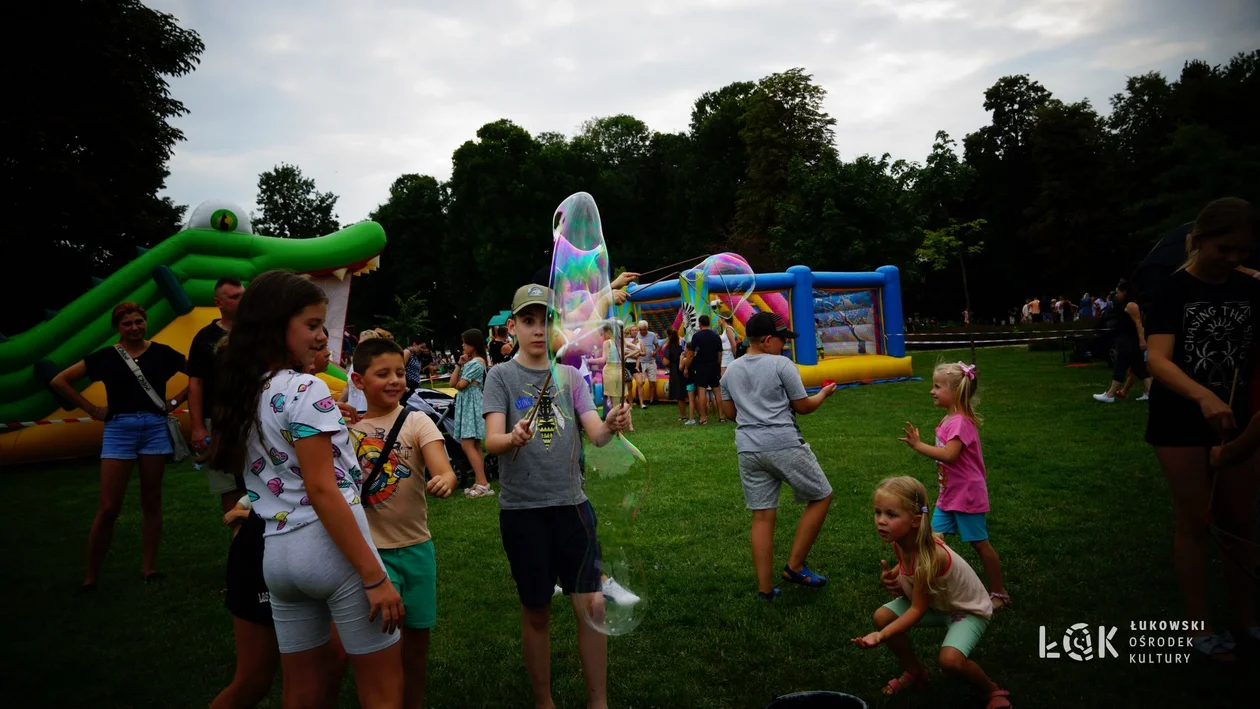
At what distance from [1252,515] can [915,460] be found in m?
5.16

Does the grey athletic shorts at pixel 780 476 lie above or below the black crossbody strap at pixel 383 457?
below

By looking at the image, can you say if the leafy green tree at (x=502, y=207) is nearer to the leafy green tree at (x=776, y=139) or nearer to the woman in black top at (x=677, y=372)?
the leafy green tree at (x=776, y=139)

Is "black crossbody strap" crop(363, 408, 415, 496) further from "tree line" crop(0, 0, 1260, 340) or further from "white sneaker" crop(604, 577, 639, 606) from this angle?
"tree line" crop(0, 0, 1260, 340)

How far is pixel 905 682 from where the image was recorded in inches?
135

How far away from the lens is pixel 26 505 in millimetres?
9555

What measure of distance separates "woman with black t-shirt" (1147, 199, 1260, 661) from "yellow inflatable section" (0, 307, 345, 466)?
11894 millimetres

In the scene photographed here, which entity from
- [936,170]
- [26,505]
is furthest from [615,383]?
[936,170]

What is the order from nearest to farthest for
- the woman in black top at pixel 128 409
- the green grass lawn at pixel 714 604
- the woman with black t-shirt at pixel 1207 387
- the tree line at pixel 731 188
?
1. the woman with black t-shirt at pixel 1207 387
2. the green grass lawn at pixel 714 604
3. the woman in black top at pixel 128 409
4. the tree line at pixel 731 188

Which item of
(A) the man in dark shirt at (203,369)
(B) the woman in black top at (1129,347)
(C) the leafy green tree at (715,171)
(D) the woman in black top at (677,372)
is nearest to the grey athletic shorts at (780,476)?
(A) the man in dark shirt at (203,369)

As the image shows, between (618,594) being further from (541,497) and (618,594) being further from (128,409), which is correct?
(128,409)

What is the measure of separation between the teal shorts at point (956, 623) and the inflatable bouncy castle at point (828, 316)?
1187 cm

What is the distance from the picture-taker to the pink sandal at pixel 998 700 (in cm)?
317

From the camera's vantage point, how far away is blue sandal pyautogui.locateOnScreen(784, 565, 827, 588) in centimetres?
485

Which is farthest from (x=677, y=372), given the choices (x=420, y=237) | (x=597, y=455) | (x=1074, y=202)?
(x=420, y=237)
